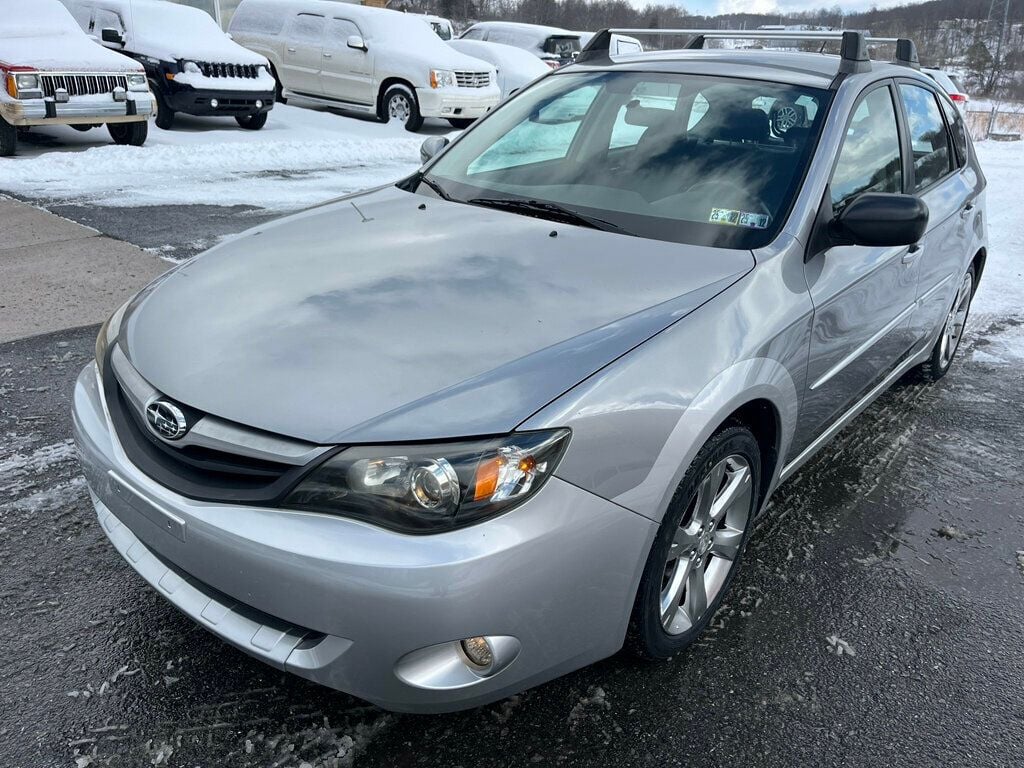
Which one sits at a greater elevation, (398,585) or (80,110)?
(398,585)

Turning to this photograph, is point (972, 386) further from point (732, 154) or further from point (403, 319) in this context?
point (403, 319)

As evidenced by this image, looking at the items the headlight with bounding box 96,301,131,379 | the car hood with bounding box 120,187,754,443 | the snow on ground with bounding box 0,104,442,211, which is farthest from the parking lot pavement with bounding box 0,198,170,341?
the car hood with bounding box 120,187,754,443

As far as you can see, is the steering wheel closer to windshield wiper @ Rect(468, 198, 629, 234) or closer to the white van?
windshield wiper @ Rect(468, 198, 629, 234)

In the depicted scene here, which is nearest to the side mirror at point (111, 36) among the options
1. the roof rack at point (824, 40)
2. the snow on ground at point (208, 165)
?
the snow on ground at point (208, 165)

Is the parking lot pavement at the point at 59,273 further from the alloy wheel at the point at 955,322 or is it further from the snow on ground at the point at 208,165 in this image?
the alloy wheel at the point at 955,322

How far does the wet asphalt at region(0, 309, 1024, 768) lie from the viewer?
214 centimetres

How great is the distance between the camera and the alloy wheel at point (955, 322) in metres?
4.57

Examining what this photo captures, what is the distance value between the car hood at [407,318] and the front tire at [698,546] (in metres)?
0.42

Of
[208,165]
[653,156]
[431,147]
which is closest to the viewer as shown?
[653,156]

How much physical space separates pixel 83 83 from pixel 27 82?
575 millimetres

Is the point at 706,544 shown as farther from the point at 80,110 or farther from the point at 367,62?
the point at 367,62

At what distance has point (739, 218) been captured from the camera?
276 centimetres

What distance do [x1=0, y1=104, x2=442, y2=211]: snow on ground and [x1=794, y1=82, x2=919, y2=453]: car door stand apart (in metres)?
4.53

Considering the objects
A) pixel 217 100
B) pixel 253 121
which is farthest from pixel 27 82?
pixel 253 121
